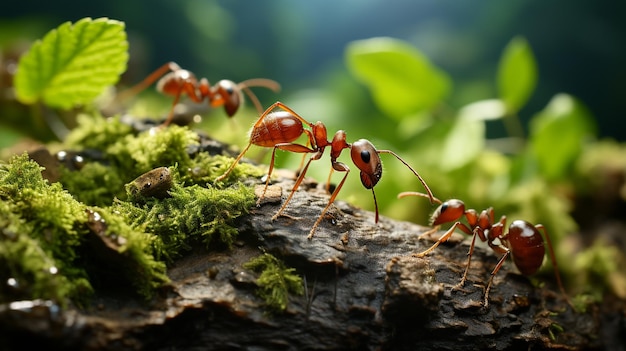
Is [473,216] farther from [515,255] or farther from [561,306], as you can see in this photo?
[561,306]

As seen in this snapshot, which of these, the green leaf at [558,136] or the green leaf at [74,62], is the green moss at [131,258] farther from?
the green leaf at [558,136]

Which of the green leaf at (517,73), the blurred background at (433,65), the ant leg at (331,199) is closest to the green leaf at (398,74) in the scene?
the blurred background at (433,65)

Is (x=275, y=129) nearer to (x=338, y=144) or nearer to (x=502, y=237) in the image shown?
(x=338, y=144)

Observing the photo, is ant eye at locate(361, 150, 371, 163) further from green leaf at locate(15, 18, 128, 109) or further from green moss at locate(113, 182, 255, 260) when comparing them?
green leaf at locate(15, 18, 128, 109)

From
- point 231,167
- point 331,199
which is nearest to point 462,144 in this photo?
point 331,199

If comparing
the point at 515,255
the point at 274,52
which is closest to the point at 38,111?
the point at 515,255

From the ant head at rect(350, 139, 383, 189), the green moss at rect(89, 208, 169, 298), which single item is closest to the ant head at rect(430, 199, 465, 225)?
the ant head at rect(350, 139, 383, 189)

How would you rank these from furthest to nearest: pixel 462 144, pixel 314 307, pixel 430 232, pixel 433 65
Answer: pixel 433 65 → pixel 462 144 → pixel 430 232 → pixel 314 307
